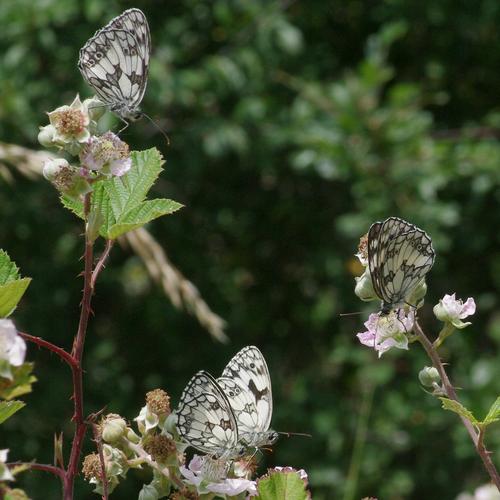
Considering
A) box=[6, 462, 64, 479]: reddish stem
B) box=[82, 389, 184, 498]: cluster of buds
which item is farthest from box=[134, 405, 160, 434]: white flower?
box=[6, 462, 64, 479]: reddish stem

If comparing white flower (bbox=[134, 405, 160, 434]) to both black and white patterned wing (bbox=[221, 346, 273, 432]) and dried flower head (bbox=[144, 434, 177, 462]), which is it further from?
black and white patterned wing (bbox=[221, 346, 273, 432])

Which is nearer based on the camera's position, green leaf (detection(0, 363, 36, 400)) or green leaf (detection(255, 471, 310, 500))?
green leaf (detection(0, 363, 36, 400))

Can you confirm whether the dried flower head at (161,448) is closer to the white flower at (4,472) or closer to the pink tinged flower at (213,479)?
the pink tinged flower at (213,479)

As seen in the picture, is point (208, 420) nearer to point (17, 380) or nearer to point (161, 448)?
point (161, 448)

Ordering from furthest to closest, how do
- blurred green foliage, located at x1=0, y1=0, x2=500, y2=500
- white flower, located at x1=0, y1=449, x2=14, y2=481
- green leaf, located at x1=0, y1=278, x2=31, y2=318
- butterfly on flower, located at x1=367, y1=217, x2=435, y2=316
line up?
1. blurred green foliage, located at x1=0, y1=0, x2=500, y2=500
2. butterfly on flower, located at x1=367, y1=217, x2=435, y2=316
3. green leaf, located at x1=0, y1=278, x2=31, y2=318
4. white flower, located at x1=0, y1=449, x2=14, y2=481

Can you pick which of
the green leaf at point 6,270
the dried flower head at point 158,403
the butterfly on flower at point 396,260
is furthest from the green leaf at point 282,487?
the green leaf at point 6,270

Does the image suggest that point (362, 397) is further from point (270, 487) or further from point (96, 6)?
point (270, 487)

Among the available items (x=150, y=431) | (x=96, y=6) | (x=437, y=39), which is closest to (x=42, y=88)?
(x=96, y=6)

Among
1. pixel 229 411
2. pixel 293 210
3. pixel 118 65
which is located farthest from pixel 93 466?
pixel 293 210
